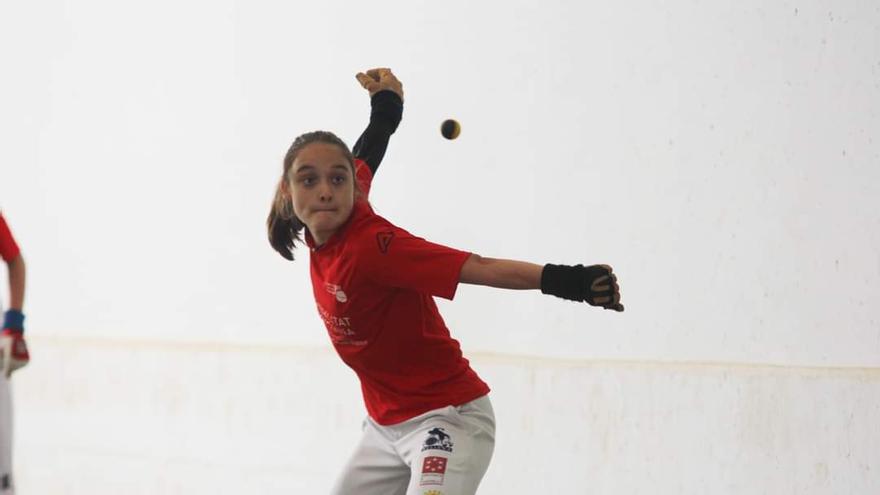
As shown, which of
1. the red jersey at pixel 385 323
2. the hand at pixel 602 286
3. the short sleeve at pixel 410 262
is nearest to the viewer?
the hand at pixel 602 286

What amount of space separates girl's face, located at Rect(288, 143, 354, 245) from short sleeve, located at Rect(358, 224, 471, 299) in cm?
13

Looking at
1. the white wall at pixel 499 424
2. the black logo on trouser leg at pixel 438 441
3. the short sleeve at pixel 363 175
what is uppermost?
the short sleeve at pixel 363 175

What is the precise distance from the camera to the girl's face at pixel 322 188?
2.62 metres

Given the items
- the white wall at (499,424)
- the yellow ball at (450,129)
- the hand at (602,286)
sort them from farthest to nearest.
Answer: the yellow ball at (450,129), the white wall at (499,424), the hand at (602,286)

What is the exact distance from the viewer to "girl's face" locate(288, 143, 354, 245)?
2617 millimetres

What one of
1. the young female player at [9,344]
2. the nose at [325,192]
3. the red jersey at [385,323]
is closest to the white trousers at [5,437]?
the young female player at [9,344]

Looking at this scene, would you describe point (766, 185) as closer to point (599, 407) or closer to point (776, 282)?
point (776, 282)

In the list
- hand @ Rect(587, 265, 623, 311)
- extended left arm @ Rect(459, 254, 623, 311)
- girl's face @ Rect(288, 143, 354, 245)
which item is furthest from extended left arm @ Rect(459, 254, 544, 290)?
girl's face @ Rect(288, 143, 354, 245)

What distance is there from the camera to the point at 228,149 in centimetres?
554

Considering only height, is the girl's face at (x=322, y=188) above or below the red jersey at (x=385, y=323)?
above

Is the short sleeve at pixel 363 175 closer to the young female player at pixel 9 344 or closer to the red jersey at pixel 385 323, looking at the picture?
the red jersey at pixel 385 323

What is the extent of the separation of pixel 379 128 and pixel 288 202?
44cm

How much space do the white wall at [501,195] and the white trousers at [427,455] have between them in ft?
4.73

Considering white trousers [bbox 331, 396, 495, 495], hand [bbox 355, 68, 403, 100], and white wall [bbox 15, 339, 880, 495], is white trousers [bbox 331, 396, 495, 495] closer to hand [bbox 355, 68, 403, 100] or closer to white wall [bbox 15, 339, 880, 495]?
hand [bbox 355, 68, 403, 100]
